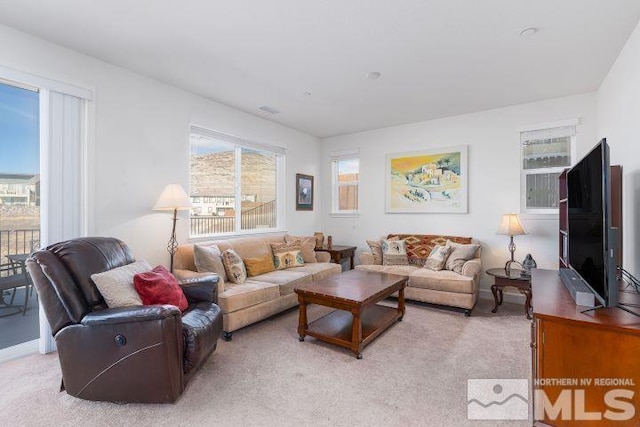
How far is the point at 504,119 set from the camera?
434 cm

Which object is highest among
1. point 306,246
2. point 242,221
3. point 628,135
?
point 628,135

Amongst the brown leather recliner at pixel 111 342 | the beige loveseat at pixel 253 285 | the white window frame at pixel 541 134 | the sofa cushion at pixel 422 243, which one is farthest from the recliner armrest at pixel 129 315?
the white window frame at pixel 541 134

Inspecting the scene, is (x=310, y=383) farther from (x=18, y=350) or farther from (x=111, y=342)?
(x=18, y=350)

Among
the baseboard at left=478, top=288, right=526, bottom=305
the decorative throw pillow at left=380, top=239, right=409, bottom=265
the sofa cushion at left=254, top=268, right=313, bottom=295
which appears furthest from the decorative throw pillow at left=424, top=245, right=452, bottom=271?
the sofa cushion at left=254, top=268, right=313, bottom=295

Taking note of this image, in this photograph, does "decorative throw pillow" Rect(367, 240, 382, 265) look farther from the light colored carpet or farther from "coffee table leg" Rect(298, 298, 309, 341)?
"coffee table leg" Rect(298, 298, 309, 341)

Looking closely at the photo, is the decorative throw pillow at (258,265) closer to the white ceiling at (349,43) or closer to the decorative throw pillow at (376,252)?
the decorative throw pillow at (376,252)

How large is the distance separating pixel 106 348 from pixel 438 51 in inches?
133

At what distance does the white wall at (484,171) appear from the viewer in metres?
4.03

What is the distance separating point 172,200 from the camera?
3.27 metres

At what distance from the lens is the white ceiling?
2.24 meters

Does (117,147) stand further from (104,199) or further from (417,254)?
(417,254)

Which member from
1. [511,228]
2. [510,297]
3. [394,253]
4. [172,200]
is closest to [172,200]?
[172,200]

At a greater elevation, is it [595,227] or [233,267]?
[595,227]

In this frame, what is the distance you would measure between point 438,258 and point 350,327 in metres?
1.76
